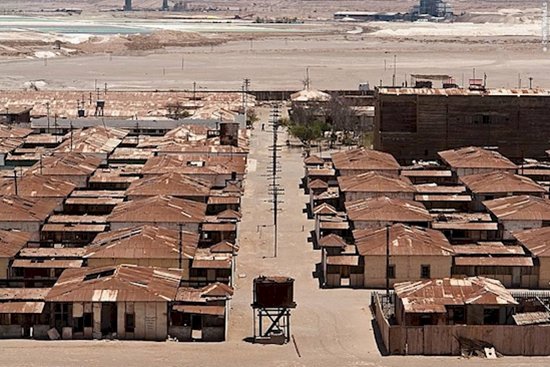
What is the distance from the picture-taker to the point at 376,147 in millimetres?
48312

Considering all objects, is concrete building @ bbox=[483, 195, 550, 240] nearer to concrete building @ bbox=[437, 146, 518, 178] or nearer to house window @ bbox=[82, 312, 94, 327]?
concrete building @ bbox=[437, 146, 518, 178]

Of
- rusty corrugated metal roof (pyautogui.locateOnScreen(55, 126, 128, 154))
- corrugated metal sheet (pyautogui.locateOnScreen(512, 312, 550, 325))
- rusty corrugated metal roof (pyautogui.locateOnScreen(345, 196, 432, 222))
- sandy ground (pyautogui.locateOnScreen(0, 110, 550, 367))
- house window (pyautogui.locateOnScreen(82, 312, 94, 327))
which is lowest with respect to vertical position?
sandy ground (pyautogui.locateOnScreen(0, 110, 550, 367))

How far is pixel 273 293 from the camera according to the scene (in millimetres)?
24266

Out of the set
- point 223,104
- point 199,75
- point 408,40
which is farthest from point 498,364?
point 408,40

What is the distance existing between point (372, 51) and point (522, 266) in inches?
3558

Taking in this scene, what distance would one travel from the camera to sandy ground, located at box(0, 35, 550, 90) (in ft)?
278

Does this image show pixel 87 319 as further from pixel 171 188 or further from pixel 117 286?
pixel 171 188

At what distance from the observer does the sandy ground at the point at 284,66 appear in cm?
8469

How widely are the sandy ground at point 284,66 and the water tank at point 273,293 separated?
56860mm

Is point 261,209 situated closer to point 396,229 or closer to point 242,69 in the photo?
point 396,229

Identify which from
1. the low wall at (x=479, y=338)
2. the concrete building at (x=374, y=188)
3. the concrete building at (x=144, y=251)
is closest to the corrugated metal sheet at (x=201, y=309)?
the concrete building at (x=144, y=251)

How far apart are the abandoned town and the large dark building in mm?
71

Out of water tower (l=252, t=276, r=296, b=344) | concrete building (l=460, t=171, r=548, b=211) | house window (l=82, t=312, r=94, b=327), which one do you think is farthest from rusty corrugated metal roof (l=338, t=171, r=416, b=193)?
house window (l=82, t=312, r=94, b=327)

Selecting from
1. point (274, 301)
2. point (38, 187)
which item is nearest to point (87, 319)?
point (274, 301)
